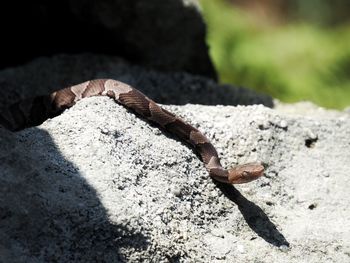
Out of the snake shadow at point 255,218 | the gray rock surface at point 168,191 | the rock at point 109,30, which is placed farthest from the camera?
the rock at point 109,30

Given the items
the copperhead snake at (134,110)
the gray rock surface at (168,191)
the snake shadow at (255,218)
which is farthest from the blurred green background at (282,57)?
the snake shadow at (255,218)

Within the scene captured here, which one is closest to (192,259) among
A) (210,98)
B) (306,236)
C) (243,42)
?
(306,236)

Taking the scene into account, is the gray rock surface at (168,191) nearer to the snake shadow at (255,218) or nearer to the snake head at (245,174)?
A: the snake shadow at (255,218)

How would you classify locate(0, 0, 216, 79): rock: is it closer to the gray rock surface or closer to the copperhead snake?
the copperhead snake

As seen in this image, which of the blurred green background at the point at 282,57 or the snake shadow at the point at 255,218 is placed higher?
the blurred green background at the point at 282,57

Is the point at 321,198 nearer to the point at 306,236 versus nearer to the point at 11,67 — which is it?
the point at 306,236

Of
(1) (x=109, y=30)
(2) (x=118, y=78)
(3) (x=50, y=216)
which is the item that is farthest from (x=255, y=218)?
(1) (x=109, y=30)
